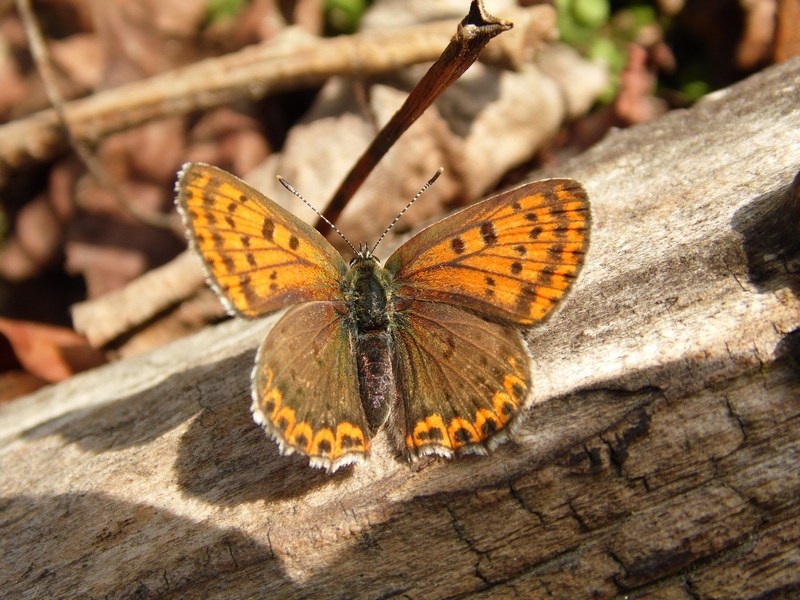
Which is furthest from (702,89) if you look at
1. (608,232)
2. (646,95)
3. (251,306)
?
(251,306)

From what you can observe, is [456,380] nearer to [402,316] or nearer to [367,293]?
[402,316]

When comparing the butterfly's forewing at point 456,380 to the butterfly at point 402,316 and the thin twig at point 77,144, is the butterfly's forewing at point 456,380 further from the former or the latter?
the thin twig at point 77,144

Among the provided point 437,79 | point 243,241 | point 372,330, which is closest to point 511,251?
point 372,330

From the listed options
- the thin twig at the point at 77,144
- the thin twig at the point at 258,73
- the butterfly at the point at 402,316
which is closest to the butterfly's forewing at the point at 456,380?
the butterfly at the point at 402,316

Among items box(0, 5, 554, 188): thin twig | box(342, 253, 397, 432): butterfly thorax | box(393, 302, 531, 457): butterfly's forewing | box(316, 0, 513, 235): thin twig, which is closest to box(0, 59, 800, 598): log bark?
box(393, 302, 531, 457): butterfly's forewing

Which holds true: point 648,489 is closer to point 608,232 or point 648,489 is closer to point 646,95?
point 608,232

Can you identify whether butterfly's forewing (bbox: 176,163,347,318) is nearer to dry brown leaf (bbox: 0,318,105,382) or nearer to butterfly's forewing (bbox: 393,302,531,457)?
butterfly's forewing (bbox: 393,302,531,457)
